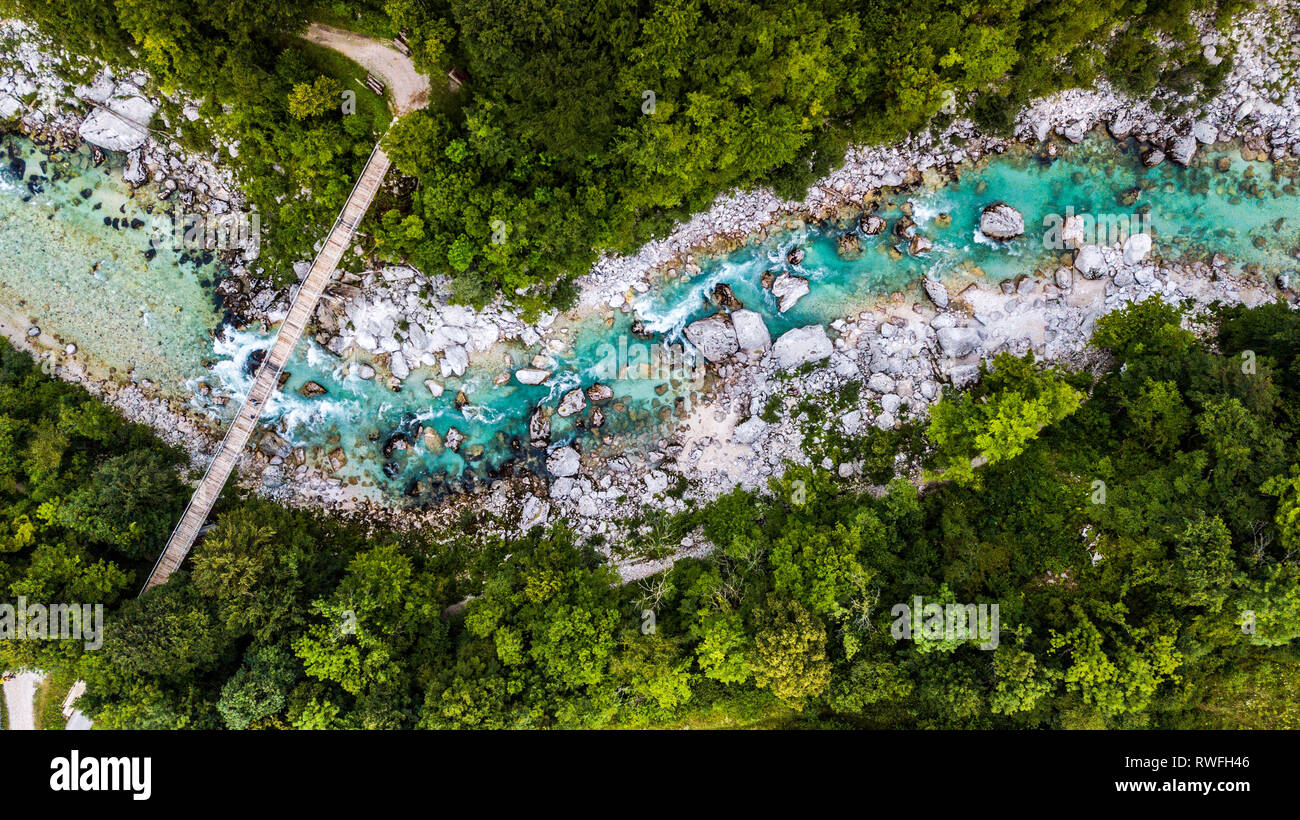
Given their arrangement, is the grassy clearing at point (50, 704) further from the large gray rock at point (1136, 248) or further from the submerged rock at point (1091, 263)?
the large gray rock at point (1136, 248)

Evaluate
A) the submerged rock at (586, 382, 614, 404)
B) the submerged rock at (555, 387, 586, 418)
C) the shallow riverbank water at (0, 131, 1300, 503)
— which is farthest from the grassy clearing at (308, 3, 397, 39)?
the submerged rock at (586, 382, 614, 404)

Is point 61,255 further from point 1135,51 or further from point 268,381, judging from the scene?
point 1135,51

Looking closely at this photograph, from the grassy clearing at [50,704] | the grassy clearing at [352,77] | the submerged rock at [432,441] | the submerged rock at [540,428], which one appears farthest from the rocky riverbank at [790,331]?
the grassy clearing at [50,704]

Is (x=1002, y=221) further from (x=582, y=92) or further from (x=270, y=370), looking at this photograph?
(x=270, y=370)

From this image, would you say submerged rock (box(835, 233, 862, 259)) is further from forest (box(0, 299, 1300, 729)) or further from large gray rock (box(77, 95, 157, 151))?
large gray rock (box(77, 95, 157, 151))

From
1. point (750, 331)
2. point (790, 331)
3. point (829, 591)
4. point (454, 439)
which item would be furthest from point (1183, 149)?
point (454, 439)
